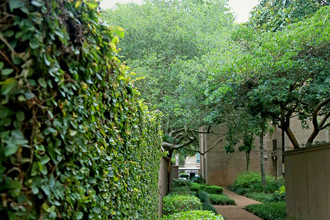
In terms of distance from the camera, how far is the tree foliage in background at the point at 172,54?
51.9ft

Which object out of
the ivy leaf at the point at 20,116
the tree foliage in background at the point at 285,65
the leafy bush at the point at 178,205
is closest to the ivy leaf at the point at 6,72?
the ivy leaf at the point at 20,116

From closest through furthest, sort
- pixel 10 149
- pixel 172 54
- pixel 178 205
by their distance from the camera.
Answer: pixel 10 149 → pixel 178 205 → pixel 172 54

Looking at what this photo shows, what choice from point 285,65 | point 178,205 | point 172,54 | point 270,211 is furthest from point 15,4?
point 172,54

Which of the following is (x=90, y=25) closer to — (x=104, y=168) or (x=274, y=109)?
(x=104, y=168)

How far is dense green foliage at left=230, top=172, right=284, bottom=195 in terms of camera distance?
23.9 metres

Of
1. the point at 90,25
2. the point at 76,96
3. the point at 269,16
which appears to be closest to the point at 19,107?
the point at 76,96

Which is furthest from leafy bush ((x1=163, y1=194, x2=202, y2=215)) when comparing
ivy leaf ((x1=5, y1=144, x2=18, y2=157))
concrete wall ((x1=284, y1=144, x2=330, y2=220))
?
ivy leaf ((x1=5, y1=144, x2=18, y2=157))

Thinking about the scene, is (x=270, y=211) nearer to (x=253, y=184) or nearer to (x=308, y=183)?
(x=308, y=183)

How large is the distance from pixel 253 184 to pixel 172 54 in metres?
13.6

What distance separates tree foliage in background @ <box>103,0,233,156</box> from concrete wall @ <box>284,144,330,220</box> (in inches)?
210

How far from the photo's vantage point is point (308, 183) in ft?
32.1

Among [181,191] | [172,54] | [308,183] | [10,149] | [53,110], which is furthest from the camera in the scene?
[181,191]

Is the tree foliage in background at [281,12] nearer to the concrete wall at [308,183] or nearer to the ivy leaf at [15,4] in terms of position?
the concrete wall at [308,183]

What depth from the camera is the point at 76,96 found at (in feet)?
6.49
